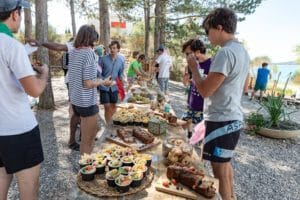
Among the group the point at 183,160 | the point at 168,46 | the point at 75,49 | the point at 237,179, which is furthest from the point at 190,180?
the point at 168,46

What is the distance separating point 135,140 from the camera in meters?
2.26

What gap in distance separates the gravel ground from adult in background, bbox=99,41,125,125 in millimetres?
781

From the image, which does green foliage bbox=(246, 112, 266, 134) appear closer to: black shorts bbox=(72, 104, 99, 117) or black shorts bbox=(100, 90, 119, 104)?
black shorts bbox=(100, 90, 119, 104)

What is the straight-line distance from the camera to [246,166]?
394 cm

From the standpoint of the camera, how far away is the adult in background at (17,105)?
137cm

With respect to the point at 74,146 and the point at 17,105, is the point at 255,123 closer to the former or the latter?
the point at 74,146

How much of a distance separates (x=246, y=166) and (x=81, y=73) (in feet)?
8.97

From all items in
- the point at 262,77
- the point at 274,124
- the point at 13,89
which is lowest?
the point at 274,124

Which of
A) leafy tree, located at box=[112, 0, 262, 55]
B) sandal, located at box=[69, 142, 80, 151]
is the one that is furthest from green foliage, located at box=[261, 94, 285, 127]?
leafy tree, located at box=[112, 0, 262, 55]

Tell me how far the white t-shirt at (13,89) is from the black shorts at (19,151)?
3cm

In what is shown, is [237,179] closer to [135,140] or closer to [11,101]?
[135,140]

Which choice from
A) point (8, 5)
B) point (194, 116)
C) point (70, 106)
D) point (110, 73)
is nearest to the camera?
point (8, 5)

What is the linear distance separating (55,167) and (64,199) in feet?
2.56

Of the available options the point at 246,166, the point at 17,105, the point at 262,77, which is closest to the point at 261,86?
the point at 262,77
